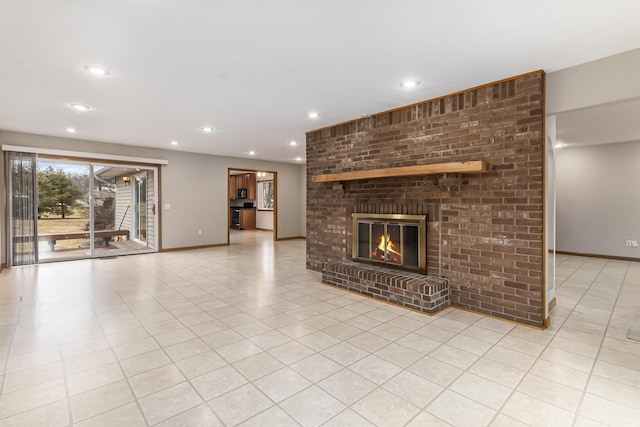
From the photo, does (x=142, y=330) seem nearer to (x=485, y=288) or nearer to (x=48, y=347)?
(x=48, y=347)

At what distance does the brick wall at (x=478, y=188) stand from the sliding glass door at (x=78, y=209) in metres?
5.69

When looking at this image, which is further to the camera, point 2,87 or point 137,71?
point 2,87

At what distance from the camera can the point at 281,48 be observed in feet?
8.50

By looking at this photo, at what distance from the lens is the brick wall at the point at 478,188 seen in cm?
300

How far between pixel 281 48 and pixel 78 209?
6235 millimetres

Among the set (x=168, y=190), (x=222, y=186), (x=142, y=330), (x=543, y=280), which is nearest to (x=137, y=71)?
(x=142, y=330)

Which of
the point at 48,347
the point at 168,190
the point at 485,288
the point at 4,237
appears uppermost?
the point at 168,190

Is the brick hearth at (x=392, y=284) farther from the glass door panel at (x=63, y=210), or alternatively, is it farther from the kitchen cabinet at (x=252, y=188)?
the kitchen cabinet at (x=252, y=188)

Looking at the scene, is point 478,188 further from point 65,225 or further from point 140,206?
point 65,225

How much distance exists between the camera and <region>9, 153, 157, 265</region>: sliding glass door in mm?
5695

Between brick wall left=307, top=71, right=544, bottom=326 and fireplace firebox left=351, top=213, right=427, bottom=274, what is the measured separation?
Result: 11cm

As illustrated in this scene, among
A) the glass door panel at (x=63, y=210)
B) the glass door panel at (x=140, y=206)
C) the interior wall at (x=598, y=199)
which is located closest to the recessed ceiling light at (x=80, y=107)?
the glass door panel at (x=63, y=210)

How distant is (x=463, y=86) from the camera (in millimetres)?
3334

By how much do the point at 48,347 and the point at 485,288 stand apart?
4.11 meters
